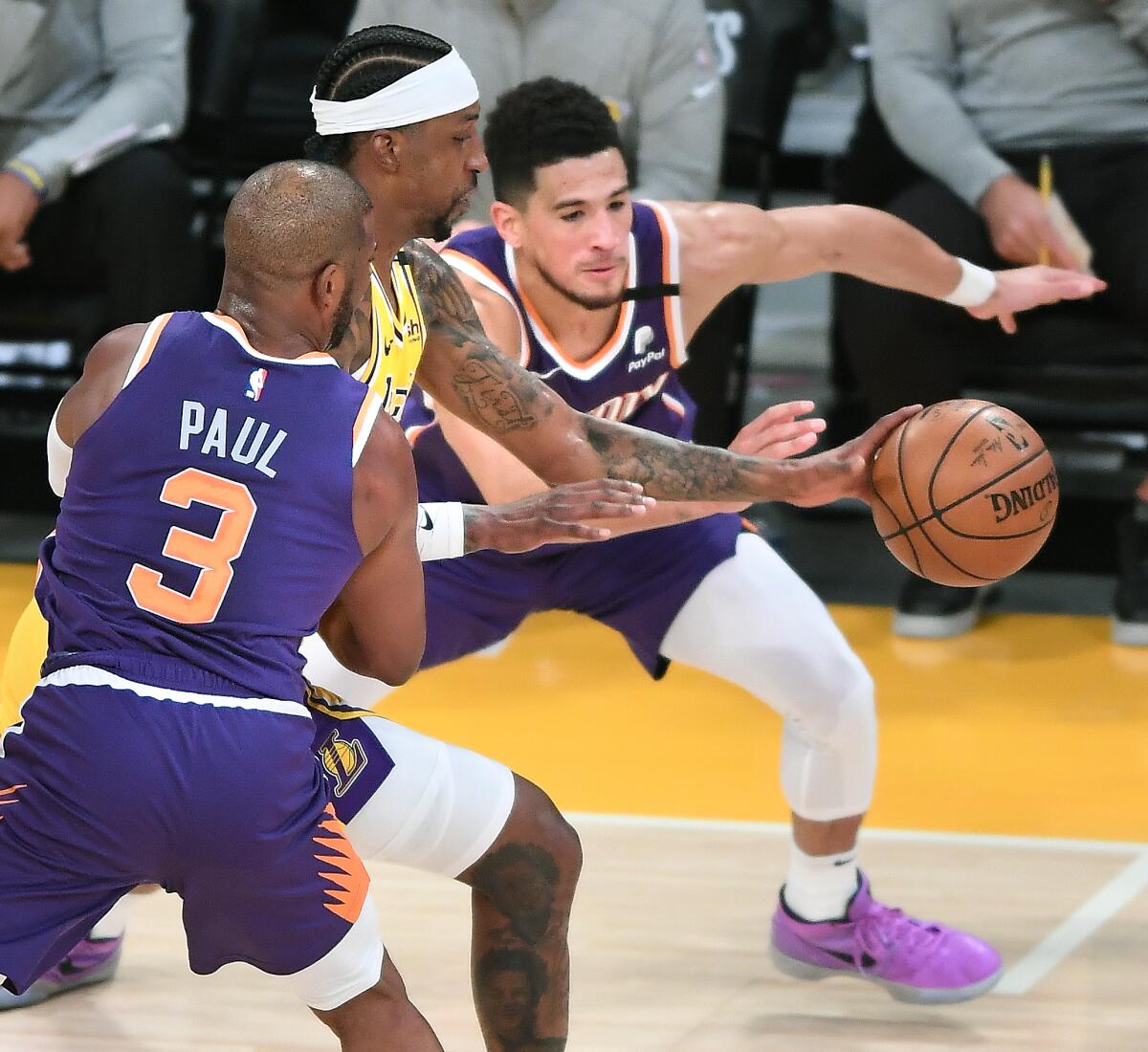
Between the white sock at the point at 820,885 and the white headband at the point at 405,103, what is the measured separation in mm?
1710

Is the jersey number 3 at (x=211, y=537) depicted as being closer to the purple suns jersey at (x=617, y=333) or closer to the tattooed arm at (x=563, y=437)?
the tattooed arm at (x=563, y=437)

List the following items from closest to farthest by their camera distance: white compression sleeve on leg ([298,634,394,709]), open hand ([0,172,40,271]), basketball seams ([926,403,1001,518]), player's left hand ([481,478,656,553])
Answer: player's left hand ([481,478,656,553]) → basketball seams ([926,403,1001,518]) → white compression sleeve on leg ([298,634,394,709]) → open hand ([0,172,40,271])

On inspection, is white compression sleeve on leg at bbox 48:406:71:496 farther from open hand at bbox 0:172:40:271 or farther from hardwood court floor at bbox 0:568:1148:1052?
open hand at bbox 0:172:40:271

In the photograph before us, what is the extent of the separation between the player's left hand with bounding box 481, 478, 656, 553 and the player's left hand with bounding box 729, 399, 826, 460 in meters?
0.53

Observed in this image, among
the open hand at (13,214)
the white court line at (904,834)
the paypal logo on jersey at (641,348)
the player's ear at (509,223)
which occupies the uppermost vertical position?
the player's ear at (509,223)

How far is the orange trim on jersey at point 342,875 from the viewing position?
9.09ft

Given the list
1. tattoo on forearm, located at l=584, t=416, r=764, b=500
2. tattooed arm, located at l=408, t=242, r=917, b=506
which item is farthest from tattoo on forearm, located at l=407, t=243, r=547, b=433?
tattoo on forearm, located at l=584, t=416, r=764, b=500

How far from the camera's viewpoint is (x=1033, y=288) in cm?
443

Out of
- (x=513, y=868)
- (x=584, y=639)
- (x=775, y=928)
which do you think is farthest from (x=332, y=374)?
(x=584, y=639)

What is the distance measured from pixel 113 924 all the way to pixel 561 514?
5.17ft

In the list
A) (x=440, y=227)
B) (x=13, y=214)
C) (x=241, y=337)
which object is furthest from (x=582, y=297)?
(x=13, y=214)

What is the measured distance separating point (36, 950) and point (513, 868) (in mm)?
771

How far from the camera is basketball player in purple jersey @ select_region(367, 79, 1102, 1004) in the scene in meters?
3.99

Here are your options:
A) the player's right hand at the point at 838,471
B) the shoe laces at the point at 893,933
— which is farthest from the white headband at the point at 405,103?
the shoe laces at the point at 893,933
